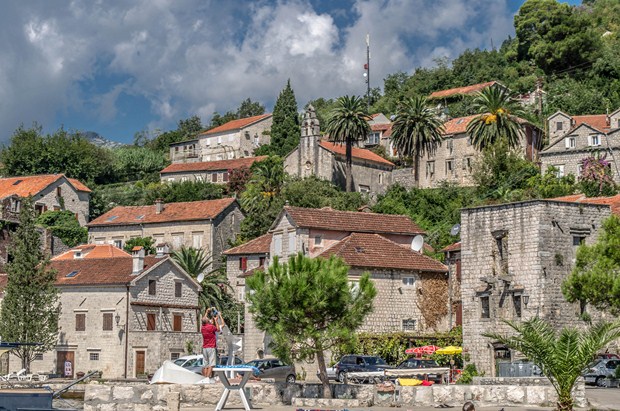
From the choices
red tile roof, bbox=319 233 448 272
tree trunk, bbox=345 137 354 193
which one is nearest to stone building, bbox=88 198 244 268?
tree trunk, bbox=345 137 354 193

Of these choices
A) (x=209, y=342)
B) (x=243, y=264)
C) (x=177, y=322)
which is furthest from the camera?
(x=243, y=264)

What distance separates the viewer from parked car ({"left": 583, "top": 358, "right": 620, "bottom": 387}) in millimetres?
42375

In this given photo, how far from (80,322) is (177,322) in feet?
21.9

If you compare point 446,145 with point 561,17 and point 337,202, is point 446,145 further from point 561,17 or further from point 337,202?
point 561,17

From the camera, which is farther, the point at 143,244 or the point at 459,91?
the point at 459,91

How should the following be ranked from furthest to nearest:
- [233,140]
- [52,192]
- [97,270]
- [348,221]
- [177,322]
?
[233,140]
[52,192]
[177,322]
[97,270]
[348,221]

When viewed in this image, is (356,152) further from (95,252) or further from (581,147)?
(95,252)

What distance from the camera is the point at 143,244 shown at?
93.9m

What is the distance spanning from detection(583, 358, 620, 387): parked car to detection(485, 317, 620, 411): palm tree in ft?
40.6

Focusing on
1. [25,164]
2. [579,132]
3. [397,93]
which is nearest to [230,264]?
[579,132]

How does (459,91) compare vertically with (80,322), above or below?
above

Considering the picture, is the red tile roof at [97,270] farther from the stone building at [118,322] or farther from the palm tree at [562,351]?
the palm tree at [562,351]

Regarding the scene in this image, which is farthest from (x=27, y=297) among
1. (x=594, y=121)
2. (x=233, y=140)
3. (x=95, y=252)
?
(x=233, y=140)

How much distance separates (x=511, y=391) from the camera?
102ft
